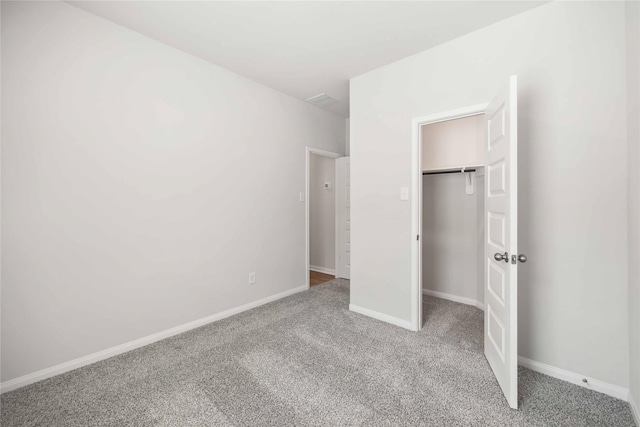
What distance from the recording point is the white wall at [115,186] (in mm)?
1826

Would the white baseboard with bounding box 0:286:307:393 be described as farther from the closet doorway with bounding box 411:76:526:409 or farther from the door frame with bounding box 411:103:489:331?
the closet doorway with bounding box 411:76:526:409

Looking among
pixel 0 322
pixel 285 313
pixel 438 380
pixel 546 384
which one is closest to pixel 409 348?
pixel 438 380

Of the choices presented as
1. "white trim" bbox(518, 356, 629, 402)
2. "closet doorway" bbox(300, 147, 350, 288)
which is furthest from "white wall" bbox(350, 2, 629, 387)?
"closet doorway" bbox(300, 147, 350, 288)

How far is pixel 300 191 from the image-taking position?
380 cm

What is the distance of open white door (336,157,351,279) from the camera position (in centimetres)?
439

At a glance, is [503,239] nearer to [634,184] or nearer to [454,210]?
[634,184]

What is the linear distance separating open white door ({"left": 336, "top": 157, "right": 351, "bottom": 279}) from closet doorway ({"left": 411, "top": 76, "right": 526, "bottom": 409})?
118 centimetres

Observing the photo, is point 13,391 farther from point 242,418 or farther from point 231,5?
point 231,5

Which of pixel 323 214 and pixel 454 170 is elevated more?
pixel 454 170

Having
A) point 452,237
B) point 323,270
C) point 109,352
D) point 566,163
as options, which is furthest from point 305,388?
point 323,270

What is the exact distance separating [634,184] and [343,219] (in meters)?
3.25

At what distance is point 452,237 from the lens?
11.4 ft

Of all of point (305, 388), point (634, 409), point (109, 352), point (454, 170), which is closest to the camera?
point (634, 409)

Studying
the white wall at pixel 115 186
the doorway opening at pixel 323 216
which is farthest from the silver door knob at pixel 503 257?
the doorway opening at pixel 323 216
